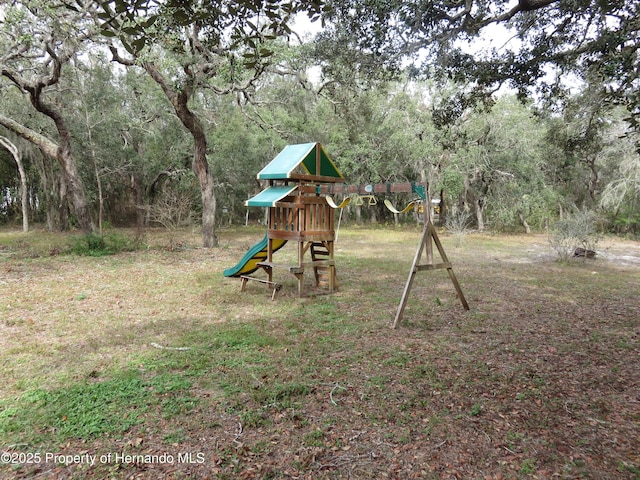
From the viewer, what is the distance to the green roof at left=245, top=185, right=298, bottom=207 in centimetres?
681

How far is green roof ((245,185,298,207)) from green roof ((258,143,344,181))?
26cm

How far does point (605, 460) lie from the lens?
2.54 m

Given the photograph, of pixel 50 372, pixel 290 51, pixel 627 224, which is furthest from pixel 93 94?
pixel 627 224

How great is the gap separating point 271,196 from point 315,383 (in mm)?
4142

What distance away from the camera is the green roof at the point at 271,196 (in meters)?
6.81

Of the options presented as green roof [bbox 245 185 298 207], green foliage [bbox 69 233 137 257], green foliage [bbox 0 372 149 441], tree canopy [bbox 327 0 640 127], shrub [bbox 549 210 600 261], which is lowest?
green foliage [bbox 0 372 149 441]

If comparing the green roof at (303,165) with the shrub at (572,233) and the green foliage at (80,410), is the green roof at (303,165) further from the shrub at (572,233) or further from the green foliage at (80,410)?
the shrub at (572,233)

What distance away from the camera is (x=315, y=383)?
362cm

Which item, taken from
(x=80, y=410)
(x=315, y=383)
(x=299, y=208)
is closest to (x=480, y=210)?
(x=299, y=208)

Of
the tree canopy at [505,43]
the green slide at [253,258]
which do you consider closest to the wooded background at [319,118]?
the tree canopy at [505,43]

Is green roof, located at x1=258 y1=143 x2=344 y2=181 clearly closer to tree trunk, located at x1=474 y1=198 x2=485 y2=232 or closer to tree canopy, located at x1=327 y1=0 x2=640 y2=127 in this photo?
tree canopy, located at x1=327 y1=0 x2=640 y2=127

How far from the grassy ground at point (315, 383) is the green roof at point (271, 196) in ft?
5.43

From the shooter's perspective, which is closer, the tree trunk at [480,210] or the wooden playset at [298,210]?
the wooden playset at [298,210]

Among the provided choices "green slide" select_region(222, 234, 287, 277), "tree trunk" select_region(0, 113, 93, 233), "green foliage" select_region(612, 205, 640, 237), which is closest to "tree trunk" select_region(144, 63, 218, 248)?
"tree trunk" select_region(0, 113, 93, 233)
